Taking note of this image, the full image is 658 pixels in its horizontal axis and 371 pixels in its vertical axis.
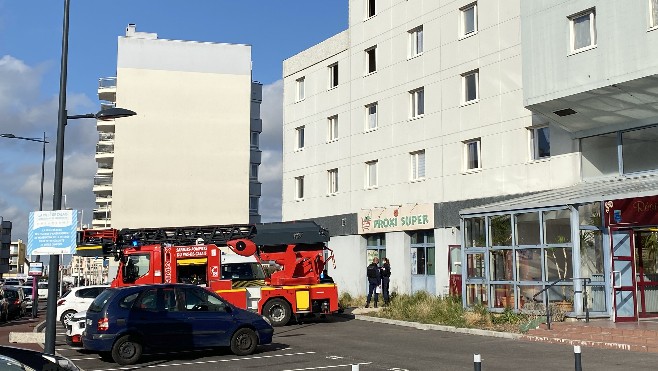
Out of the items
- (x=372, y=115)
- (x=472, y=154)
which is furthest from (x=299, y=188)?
(x=472, y=154)

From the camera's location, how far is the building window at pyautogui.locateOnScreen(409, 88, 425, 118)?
3305 centimetres

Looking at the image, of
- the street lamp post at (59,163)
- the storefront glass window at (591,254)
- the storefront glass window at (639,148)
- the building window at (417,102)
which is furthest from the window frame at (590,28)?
the street lamp post at (59,163)

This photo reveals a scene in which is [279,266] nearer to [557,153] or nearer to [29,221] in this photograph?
[557,153]

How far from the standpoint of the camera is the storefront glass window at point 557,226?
2247 centimetres

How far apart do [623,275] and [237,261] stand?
11298mm

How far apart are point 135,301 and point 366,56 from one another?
23004 millimetres

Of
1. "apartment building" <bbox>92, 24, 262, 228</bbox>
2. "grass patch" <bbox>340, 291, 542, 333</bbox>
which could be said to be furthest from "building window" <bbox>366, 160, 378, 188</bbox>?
"apartment building" <bbox>92, 24, 262, 228</bbox>

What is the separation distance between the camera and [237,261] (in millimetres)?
24844

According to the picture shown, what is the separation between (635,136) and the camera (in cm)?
2322

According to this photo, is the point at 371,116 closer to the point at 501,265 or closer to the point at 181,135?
the point at 501,265

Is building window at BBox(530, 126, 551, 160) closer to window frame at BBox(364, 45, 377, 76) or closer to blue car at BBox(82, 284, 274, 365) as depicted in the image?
window frame at BBox(364, 45, 377, 76)

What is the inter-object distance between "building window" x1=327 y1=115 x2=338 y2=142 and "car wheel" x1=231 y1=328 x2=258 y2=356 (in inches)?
892

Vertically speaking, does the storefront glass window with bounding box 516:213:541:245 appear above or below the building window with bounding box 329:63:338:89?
below

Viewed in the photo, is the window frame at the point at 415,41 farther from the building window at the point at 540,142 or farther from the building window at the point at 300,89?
the building window at the point at 300,89
